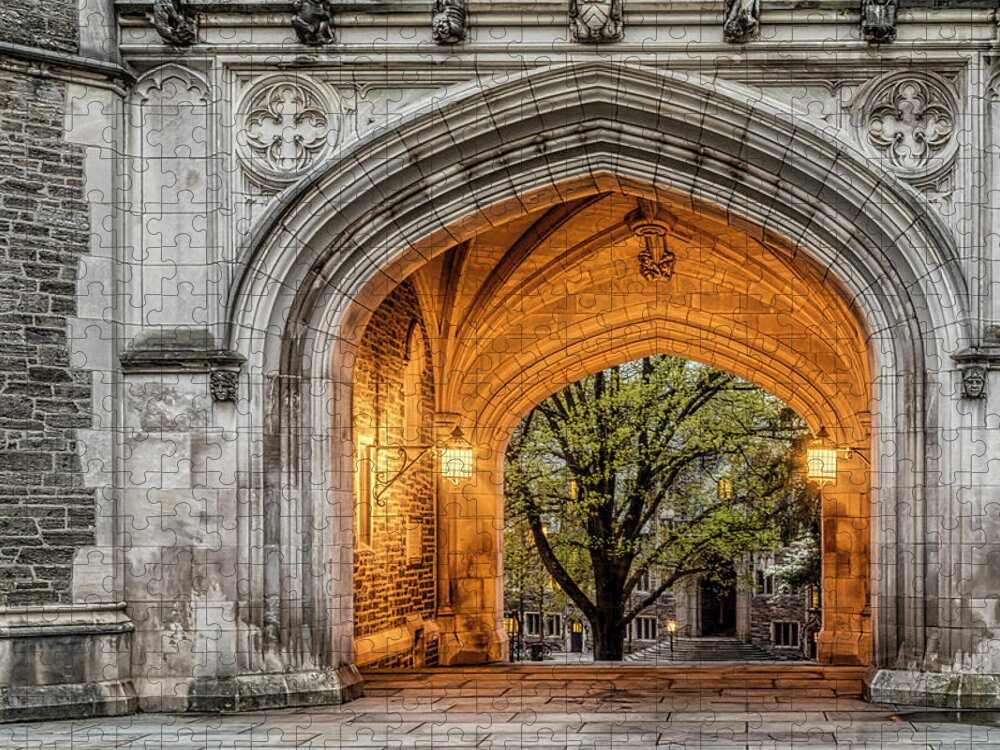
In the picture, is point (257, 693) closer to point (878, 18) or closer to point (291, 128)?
point (291, 128)

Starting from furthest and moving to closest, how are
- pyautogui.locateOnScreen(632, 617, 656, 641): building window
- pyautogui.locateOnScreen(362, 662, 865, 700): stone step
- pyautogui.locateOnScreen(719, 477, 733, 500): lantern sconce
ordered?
pyautogui.locateOnScreen(632, 617, 656, 641): building window < pyautogui.locateOnScreen(719, 477, 733, 500): lantern sconce < pyautogui.locateOnScreen(362, 662, 865, 700): stone step

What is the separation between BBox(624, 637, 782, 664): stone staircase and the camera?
3716 centimetres

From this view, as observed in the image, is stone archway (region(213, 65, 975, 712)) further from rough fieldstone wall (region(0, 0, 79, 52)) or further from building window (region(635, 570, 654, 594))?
building window (region(635, 570, 654, 594))

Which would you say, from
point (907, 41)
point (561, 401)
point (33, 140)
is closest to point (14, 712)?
point (33, 140)

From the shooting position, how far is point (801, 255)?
1153 centimetres

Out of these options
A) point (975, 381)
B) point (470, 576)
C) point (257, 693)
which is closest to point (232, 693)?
point (257, 693)

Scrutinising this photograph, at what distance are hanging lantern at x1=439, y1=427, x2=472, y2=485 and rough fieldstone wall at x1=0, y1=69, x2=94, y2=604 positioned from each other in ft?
16.9

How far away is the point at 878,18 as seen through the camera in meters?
10.8

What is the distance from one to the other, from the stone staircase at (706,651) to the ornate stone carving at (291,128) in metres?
25.1

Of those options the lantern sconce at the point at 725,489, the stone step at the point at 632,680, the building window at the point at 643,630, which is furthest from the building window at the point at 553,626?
the stone step at the point at 632,680

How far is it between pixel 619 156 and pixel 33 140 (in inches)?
156

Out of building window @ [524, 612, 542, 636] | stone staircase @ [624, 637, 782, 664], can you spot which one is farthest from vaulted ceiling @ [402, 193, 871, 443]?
stone staircase @ [624, 637, 782, 664]

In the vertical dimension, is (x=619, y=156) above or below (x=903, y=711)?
above

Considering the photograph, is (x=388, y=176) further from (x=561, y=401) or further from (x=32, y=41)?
(x=561, y=401)
